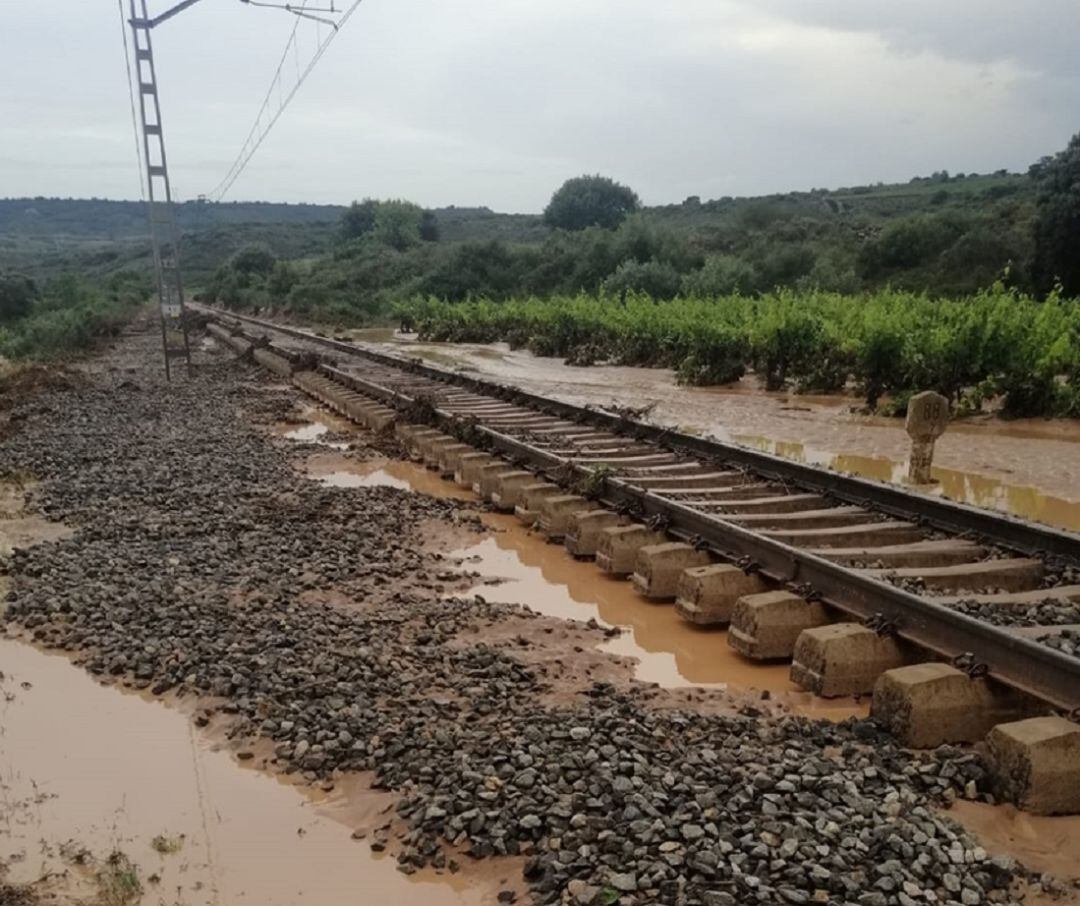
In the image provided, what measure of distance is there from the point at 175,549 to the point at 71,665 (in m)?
2.04

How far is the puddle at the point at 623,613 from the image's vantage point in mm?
5059

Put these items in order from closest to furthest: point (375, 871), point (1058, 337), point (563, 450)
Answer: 1. point (375, 871)
2. point (563, 450)
3. point (1058, 337)

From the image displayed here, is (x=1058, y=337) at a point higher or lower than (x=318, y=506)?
higher

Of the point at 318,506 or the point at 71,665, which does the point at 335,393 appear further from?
the point at 71,665

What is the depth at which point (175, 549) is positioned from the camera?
7.32m

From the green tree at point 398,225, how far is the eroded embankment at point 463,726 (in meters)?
82.4

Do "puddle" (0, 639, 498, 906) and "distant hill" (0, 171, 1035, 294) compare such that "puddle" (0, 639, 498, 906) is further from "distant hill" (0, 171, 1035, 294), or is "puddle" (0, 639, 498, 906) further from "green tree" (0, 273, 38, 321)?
"green tree" (0, 273, 38, 321)

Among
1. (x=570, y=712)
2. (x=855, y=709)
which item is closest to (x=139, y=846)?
(x=570, y=712)

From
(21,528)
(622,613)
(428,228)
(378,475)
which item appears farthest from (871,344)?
(428,228)

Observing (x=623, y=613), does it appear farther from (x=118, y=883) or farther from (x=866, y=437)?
(x=866, y=437)

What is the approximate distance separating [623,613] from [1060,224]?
90.2ft

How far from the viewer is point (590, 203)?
3216 inches

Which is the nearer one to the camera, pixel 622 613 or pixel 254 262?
pixel 622 613

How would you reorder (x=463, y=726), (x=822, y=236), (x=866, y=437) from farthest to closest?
(x=822, y=236), (x=866, y=437), (x=463, y=726)
